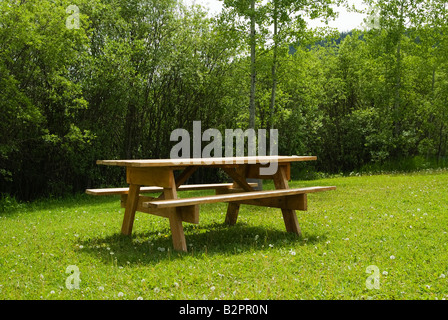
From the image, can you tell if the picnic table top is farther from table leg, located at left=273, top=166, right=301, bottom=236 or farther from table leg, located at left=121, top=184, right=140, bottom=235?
table leg, located at left=121, top=184, right=140, bottom=235

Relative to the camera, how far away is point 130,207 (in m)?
5.08

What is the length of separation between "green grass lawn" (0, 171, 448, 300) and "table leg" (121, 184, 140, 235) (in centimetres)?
13

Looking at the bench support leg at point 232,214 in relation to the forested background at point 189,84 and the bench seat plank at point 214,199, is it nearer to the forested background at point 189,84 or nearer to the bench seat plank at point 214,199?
the bench seat plank at point 214,199

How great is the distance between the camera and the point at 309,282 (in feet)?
10.8

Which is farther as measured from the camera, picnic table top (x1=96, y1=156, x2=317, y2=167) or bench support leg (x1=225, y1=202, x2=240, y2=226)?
bench support leg (x1=225, y1=202, x2=240, y2=226)

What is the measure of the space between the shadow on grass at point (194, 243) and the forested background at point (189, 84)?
208 inches

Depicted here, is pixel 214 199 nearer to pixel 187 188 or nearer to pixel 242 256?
pixel 242 256

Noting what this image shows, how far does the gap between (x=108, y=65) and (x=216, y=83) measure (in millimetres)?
3984

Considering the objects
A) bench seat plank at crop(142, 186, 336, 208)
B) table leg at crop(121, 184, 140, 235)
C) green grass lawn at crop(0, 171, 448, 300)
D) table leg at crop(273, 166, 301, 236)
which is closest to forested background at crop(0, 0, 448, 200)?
green grass lawn at crop(0, 171, 448, 300)

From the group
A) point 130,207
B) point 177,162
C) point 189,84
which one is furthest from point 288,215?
point 189,84

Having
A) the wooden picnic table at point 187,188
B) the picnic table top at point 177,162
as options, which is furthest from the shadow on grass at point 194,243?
the picnic table top at point 177,162

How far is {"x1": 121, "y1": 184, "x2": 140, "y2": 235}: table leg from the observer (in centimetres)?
497
